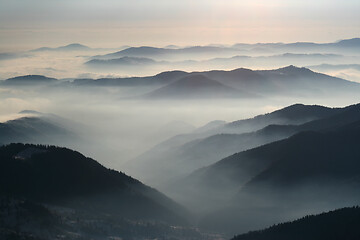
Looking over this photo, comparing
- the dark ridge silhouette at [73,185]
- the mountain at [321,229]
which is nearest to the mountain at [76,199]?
the dark ridge silhouette at [73,185]

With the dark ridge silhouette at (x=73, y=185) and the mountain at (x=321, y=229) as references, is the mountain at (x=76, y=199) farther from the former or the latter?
the mountain at (x=321, y=229)

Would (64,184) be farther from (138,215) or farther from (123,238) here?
(123,238)

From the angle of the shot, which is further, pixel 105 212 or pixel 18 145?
pixel 18 145

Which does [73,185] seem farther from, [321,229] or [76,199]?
[321,229]

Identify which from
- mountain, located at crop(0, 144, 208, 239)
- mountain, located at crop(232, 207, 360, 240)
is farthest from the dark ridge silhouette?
mountain, located at crop(232, 207, 360, 240)

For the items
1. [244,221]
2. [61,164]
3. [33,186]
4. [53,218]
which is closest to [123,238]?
[53,218]

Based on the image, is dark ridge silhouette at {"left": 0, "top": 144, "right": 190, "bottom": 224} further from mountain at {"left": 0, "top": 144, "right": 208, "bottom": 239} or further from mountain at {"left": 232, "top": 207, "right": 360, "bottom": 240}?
mountain at {"left": 232, "top": 207, "right": 360, "bottom": 240}

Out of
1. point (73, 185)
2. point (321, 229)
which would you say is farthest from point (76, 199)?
point (321, 229)
